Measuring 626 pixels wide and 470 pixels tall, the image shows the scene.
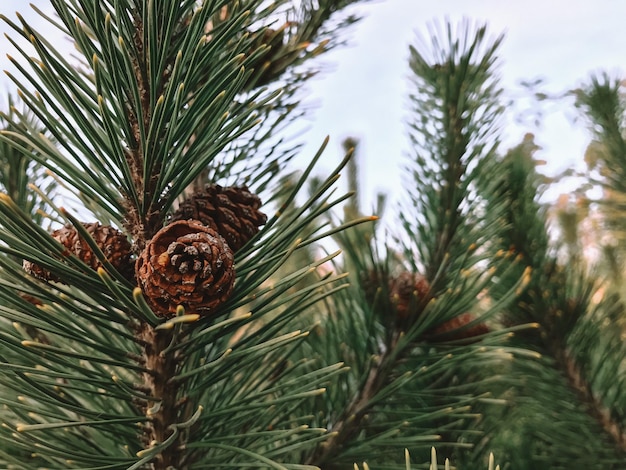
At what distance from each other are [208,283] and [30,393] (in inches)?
5.8

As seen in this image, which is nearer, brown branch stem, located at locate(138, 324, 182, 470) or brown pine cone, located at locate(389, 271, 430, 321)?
brown branch stem, located at locate(138, 324, 182, 470)

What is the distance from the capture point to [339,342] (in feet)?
1.99

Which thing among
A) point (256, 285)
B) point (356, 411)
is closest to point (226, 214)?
point (256, 285)

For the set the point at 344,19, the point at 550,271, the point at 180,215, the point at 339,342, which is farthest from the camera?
the point at 550,271

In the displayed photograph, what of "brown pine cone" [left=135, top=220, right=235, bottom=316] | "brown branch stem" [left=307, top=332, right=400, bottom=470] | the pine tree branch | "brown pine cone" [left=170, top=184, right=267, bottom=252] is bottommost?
the pine tree branch

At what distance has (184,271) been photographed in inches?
12.2

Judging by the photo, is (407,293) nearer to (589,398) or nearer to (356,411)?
(356,411)

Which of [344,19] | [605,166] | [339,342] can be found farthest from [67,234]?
[605,166]

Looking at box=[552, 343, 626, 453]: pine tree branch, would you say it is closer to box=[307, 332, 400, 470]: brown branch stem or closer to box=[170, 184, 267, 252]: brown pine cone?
box=[307, 332, 400, 470]: brown branch stem

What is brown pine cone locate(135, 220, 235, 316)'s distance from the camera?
31 centimetres

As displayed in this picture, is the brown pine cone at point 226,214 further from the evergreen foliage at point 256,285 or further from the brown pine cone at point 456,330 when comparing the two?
the brown pine cone at point 456,330

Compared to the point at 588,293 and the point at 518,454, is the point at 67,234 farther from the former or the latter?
the point at 588,293

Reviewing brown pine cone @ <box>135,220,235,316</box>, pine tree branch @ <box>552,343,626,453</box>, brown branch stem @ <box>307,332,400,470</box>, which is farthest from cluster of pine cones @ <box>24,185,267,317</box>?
pine tree branch @ <box>552,343,626,453</box>

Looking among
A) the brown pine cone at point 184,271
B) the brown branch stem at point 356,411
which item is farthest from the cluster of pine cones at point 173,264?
the brown branch stem at point 356,411
